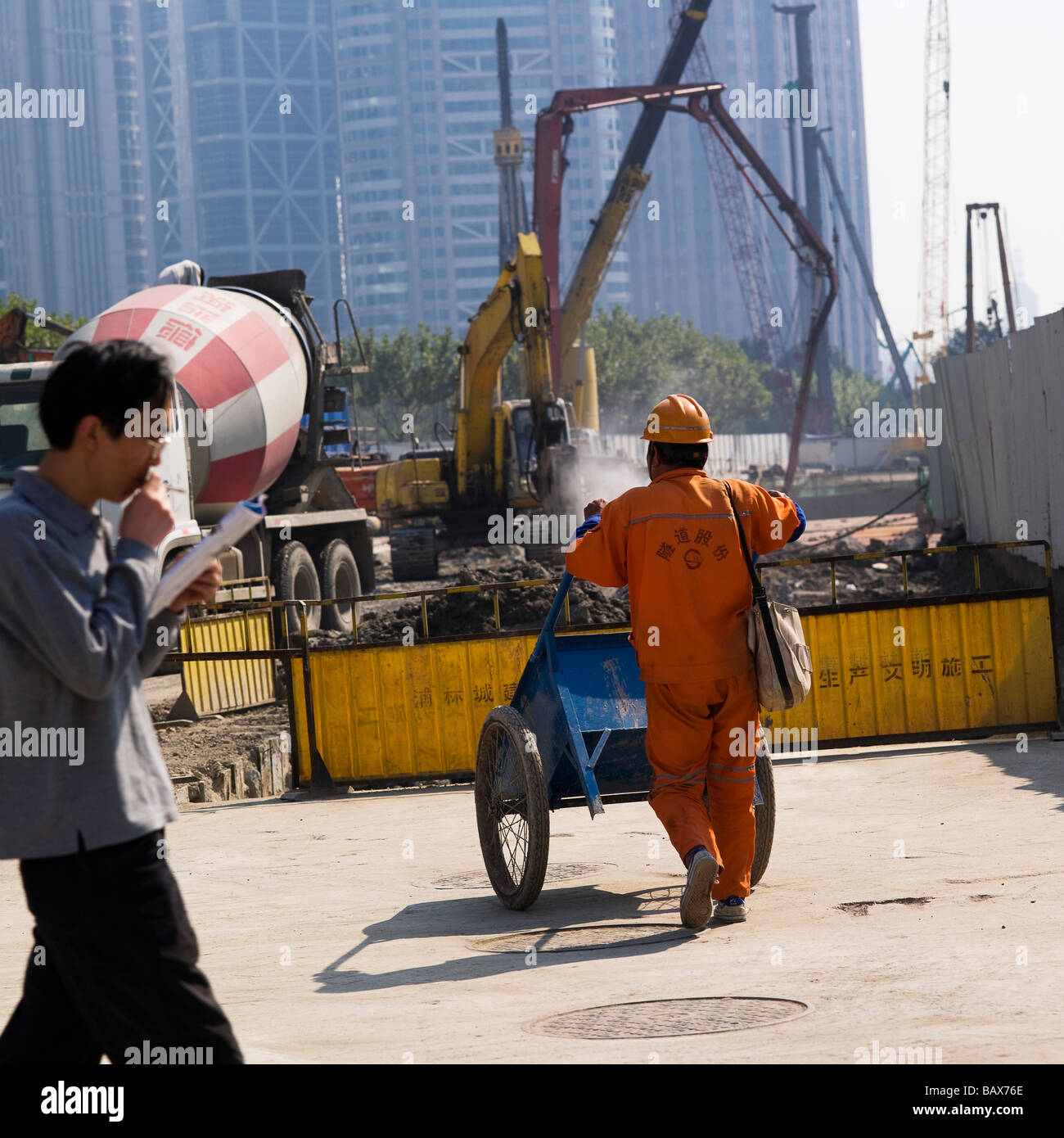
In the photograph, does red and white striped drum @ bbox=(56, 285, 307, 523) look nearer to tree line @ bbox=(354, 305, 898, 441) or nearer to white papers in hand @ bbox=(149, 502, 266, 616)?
white papers in hand @ bbox=(149, 502, 266, 616)

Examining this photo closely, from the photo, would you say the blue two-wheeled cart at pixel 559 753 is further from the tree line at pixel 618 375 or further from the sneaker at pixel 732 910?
the tree line at pixel 618 375

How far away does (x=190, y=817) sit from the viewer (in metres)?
9.84

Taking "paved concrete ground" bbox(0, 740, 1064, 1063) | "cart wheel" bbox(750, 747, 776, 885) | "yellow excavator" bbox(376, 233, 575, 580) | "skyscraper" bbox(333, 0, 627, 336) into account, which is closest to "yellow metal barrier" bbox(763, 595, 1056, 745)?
"paved concrete ground" bbox(0, 740, 1064, 1063)

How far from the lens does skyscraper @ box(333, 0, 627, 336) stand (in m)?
170

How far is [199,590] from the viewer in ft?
9.75

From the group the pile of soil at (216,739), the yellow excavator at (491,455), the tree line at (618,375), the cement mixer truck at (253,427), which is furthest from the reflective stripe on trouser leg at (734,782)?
the tree line at (618,375)

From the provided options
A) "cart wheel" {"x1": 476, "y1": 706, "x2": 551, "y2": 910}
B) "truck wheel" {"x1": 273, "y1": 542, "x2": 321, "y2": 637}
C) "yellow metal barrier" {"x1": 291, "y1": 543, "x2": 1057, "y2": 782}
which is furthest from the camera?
"truck wheel" {"x1": 273, "y1": 542, "x2": 321, "y2": 637}

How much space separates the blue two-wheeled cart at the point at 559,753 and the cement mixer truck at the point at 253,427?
584 cm

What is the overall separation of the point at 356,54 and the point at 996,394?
540 feet

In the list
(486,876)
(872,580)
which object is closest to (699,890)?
(486,876)

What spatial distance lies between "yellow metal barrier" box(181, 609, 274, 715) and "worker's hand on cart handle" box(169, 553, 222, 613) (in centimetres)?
1022

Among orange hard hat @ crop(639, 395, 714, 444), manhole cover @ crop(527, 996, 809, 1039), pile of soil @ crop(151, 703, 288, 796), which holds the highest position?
orange hard hat @ crop(639, 395, 714, 444)

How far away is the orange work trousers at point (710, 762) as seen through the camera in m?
5.86

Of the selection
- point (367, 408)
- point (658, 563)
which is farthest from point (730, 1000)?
point (367, 408)
